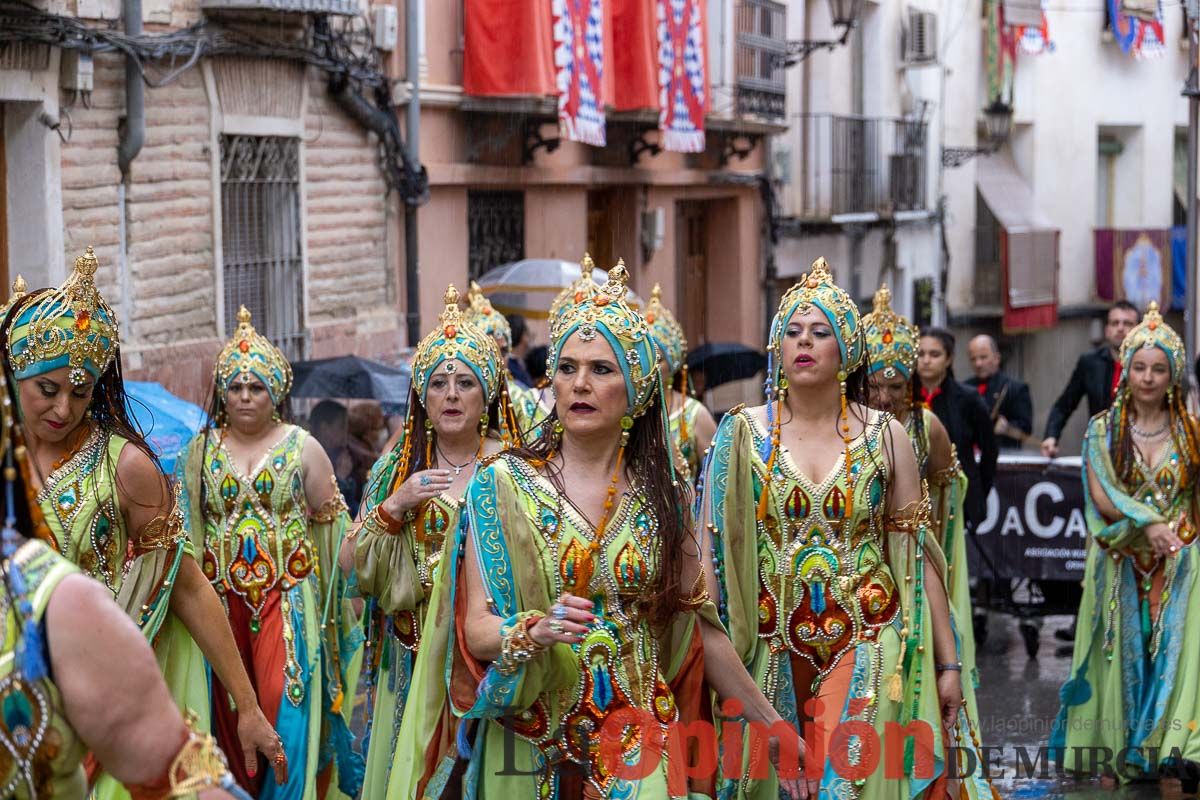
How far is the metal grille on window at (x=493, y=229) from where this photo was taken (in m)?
18.7

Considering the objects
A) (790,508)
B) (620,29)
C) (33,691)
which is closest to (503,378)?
(790,508)

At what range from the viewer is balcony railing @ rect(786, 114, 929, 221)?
2698cm

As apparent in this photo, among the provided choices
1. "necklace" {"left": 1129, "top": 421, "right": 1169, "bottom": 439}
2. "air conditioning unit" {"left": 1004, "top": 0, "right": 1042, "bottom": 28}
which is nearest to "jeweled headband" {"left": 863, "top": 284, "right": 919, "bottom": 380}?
"necklace" {"left": 1129, "top": 421, "right": 1169, "bottom": 439}

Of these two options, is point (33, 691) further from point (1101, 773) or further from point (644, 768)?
point (1101, 773)

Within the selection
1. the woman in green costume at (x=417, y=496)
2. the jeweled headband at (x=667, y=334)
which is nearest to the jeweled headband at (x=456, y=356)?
the woman in green costume at (x=417, y=496)

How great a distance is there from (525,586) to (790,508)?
170 cm

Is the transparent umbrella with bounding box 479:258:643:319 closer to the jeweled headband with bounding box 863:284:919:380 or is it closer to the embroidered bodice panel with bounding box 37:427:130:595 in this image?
the jeweled headband with bounding box 863:284:919:380

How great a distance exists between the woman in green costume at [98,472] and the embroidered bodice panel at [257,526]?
1989mm

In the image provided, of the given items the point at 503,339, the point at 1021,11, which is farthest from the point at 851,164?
the point at 503,339

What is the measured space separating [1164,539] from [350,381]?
191 inches

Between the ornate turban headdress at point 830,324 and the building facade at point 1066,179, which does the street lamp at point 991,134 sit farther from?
the ornate turban headdress at point 830,324

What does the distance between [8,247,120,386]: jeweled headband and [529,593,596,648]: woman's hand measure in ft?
5.22

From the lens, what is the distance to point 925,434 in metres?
8.91

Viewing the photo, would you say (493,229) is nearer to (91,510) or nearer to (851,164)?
(851,164)
